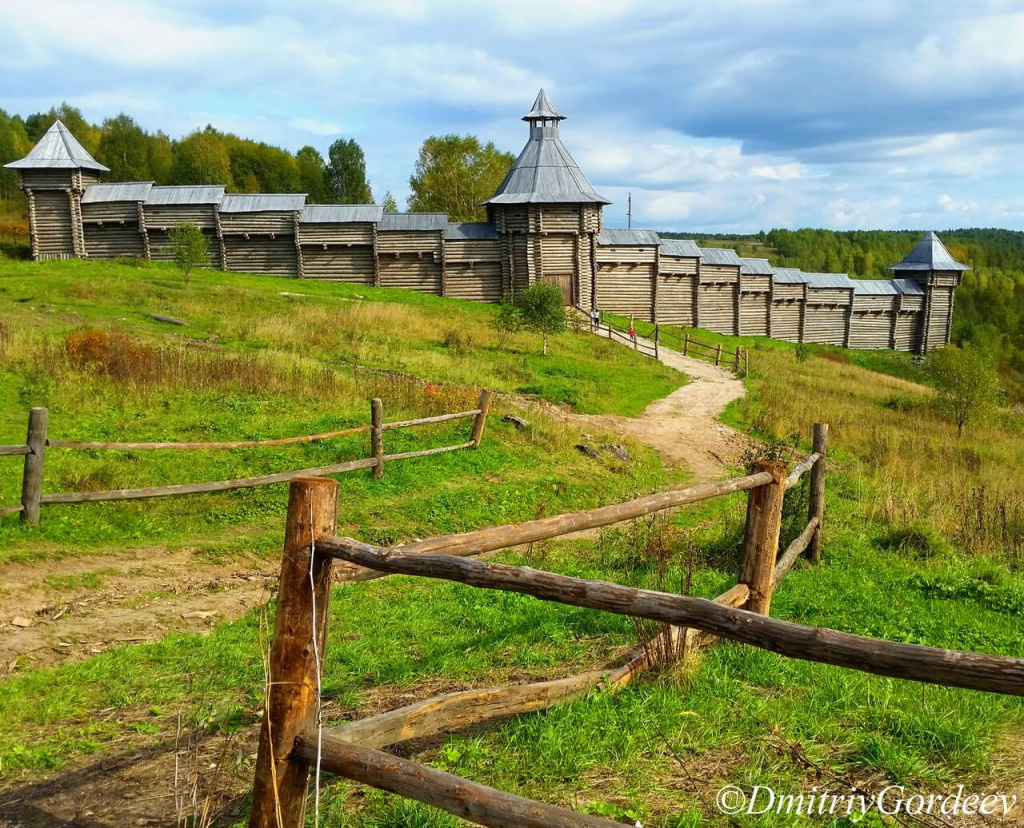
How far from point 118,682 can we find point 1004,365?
61.9 m

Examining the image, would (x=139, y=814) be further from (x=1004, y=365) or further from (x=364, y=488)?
(x=1004, y=365)

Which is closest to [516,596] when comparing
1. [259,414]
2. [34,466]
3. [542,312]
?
[34,466]

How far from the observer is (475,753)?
419 centimetres

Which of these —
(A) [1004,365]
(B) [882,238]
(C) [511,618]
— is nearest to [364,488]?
(C) [511,618]

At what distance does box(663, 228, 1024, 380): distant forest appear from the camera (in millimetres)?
79500

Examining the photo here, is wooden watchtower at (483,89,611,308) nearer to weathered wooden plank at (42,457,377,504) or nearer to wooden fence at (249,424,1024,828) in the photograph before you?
weathered wooden plank at (42,457,377,504)

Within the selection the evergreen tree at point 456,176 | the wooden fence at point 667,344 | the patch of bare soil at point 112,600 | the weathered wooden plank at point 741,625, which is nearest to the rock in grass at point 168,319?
the patch of bare soil at point 112,600

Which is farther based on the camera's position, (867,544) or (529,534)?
(867,544)

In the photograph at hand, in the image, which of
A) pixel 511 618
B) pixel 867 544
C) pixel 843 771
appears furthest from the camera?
pixel 867 544

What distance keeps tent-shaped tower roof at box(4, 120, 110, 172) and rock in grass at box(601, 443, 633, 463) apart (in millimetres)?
33403

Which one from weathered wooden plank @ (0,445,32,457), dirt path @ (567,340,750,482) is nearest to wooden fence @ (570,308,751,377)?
dirt path @ (567,340,750,482)

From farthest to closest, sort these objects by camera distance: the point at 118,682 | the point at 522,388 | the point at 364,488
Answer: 1. the point at 522,388
2. the point at 364,488
3. the point at 118,682

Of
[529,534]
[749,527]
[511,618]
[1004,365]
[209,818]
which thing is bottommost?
[1004,365]

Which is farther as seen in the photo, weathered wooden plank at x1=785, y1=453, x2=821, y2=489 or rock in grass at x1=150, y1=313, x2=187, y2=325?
rock in grass at x1=150, y1=313, x2=187, y2=325
